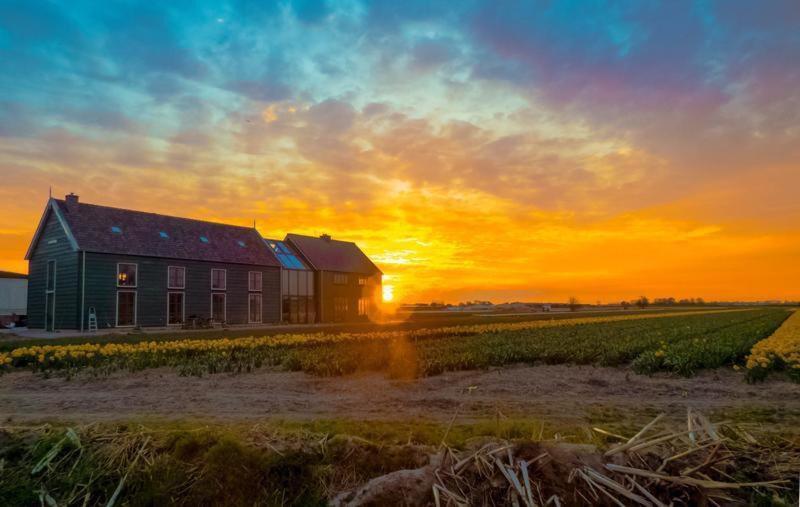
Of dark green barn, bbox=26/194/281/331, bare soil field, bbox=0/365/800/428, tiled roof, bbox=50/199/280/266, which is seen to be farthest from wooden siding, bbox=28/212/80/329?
bare soil field, bbox=0/365/800/428

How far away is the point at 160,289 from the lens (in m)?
32.9

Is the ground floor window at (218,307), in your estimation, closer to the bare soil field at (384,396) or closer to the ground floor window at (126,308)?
the ground floor window at (126,308)

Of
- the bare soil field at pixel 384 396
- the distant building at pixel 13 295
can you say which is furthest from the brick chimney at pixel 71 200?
the bare soil field at pixel 384 396

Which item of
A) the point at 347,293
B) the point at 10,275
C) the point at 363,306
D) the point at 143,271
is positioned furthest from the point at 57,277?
the point at 363,306

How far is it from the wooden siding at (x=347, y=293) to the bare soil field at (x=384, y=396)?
32955 millimetres

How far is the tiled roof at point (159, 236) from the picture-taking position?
102 ft

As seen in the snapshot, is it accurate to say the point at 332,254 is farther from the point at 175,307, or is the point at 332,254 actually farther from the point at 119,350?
the point at 119,350

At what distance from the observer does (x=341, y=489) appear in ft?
13.4

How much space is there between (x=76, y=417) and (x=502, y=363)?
32.2 ft

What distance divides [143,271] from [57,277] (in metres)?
4.82

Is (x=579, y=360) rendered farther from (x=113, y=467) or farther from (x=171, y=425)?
(x=113, y=467)

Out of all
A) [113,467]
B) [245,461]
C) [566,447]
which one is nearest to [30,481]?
[113,467]

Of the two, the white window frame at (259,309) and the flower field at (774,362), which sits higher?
the white window frame at (259,309)

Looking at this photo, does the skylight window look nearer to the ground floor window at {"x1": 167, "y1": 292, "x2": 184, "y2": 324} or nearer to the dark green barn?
the dark green barn
